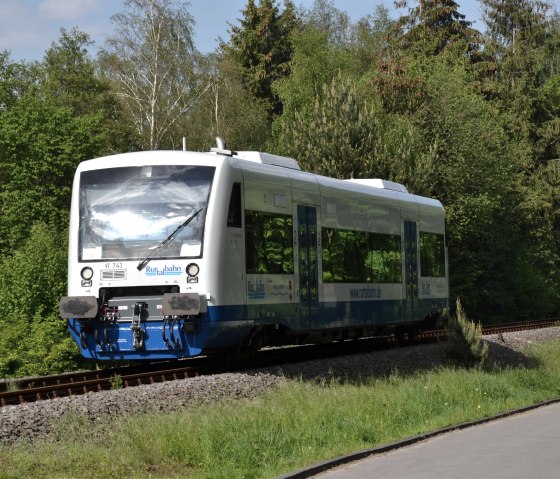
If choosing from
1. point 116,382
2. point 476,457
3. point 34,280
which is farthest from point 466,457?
point 34,280

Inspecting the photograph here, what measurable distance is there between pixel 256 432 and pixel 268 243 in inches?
283

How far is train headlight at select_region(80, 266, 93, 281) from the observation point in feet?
59.3

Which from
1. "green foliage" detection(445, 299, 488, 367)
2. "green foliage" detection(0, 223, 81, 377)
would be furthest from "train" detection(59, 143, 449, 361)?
"green foliage" detection(0, 223, 81, 377)

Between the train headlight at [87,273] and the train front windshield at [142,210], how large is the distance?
163mm

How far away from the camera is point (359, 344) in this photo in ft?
85.8

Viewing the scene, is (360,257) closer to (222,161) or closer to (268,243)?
(268,243)

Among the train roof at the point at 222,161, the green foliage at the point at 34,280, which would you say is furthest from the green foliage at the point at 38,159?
the train roof at the point at 222,161

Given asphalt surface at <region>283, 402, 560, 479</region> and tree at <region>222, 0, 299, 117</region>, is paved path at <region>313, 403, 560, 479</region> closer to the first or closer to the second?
asphalt surface at <region>283, 402, 560, 479</region>

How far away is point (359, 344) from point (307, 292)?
6069 mm

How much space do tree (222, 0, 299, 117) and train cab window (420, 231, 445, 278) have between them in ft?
140

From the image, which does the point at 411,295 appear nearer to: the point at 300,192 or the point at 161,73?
the point at 300,192

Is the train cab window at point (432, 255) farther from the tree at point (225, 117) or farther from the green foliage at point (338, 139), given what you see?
the tree at point (225, 117)

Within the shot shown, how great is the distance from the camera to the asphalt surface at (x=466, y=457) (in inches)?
386

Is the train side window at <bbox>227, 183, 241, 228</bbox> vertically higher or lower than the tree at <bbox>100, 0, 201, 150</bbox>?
lower
